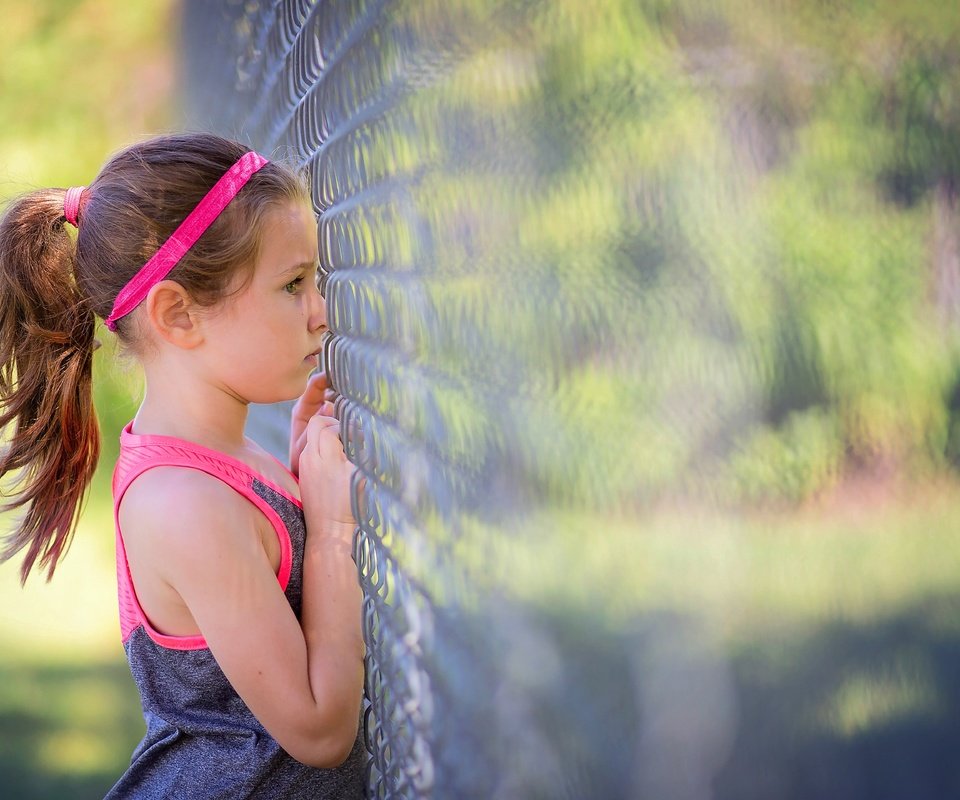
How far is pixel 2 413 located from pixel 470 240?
0.80 metres

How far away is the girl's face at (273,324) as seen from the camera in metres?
0.91

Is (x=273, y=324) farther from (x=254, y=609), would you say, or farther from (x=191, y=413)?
(x=254, y=609)

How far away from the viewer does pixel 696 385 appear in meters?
0.31

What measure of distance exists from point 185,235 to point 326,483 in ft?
0.80

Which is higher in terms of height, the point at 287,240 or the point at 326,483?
the point at 287,240

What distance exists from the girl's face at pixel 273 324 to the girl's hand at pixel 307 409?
2.7 inches

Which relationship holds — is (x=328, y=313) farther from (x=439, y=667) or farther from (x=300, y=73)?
(x=439, y=667)

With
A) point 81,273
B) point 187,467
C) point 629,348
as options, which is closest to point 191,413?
point 187,467

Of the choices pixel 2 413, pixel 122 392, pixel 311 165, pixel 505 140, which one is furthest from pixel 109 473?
pixel 505 140

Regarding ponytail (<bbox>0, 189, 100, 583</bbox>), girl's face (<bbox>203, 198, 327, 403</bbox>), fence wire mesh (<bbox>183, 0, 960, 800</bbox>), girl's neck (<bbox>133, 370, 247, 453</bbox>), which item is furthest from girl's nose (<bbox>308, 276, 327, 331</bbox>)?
fence wire mesh (<bbox>183, 0, 960, 800</bbox>)

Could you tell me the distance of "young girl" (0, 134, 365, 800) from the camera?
0.84 metres

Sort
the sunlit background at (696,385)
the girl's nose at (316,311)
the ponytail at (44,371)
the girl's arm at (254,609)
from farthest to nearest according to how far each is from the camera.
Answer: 1. the ponytail at (44,371)
2. the girl's nose at (316,311)
3. the girl's arm at (254,609)
4. the sunlit background at (696,385)

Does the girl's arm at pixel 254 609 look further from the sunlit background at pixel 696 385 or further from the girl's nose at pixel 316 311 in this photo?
the sunlit background at pixel 696 385

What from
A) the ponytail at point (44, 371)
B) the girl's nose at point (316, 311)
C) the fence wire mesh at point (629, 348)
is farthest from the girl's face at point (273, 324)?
the fence wire mesh at point (629, 348)
